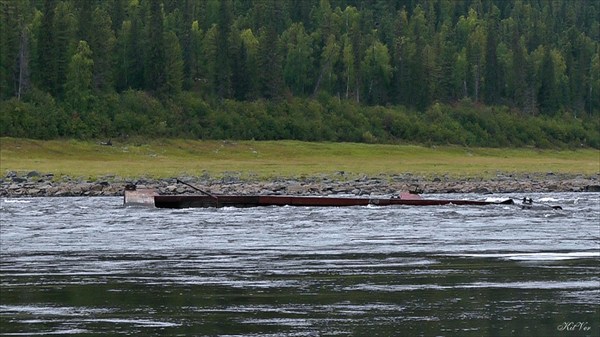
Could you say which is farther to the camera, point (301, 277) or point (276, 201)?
point (276, 201)

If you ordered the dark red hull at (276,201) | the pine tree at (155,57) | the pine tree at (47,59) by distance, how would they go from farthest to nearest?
the pine tree at (155,57)
the pine tree at (47,59)
the dark red hull at (276,201)

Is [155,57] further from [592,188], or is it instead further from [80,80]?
[592,188]

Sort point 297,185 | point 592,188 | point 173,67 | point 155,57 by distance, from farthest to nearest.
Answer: point 155,57 → point 173,67 → point 592,188 → point 297,185

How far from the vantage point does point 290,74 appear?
154 metres

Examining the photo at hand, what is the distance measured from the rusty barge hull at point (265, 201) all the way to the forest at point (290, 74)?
175 feet

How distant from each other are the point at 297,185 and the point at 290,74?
85809 mm

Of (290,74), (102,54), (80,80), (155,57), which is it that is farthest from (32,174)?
(290,74)

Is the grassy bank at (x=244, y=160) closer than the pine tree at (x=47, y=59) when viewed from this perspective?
Yes

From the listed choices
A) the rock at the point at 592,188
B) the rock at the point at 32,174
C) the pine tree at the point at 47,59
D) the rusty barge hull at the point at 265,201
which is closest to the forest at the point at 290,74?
the pine tree at the point at 47,59

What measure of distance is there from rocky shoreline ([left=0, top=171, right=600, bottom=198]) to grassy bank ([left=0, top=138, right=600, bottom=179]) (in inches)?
133

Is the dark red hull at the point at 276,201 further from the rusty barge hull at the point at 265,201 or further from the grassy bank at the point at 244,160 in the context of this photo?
the grassy bank at the point at 244,160

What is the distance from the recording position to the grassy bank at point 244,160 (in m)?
81.9

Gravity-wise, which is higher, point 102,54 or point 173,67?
point 102,54

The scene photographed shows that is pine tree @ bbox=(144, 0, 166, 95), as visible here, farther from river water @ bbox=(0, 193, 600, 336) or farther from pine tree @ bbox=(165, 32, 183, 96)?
river water @ bbox=(0, 193, 600, 336)
